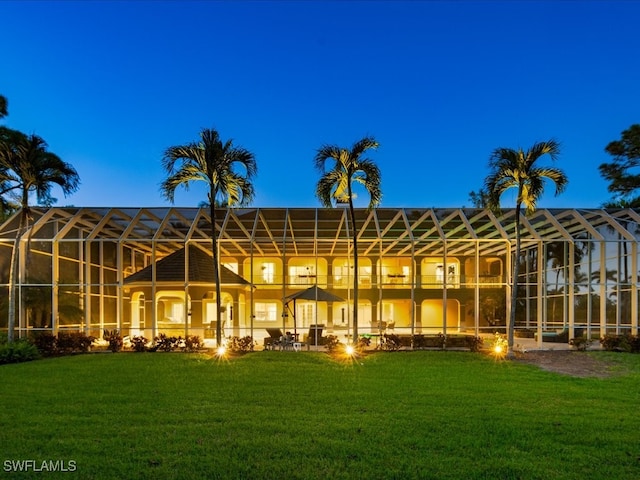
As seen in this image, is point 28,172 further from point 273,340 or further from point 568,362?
point 568,362

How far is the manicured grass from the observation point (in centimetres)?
527

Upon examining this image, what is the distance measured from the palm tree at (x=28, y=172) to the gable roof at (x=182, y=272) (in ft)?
13.5

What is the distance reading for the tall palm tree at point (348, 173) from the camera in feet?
45.3

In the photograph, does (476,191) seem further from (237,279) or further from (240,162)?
(240,162)

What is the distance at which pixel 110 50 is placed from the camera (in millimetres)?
23344

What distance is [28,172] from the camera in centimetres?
1392

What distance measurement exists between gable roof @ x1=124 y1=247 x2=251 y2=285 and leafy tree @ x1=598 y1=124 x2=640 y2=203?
21.3m

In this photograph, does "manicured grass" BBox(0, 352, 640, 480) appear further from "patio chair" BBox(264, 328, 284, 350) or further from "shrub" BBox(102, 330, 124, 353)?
"patio chair" BBox(264, 328, 284, 350)

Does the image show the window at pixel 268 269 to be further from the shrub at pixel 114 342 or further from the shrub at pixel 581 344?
the shrub at pixel 581 344

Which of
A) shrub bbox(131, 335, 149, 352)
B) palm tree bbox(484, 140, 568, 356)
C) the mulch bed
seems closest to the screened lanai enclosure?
shrub bbox(131, 335, 149, 352)

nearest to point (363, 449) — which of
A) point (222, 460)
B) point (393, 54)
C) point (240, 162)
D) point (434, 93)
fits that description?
point (222, 460)

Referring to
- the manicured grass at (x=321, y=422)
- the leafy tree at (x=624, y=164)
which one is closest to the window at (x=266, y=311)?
the manicured grass at (x=321, y=422)

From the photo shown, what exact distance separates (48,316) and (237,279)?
282 inches

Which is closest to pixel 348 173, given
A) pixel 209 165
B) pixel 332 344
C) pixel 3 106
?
pixel 209 165
